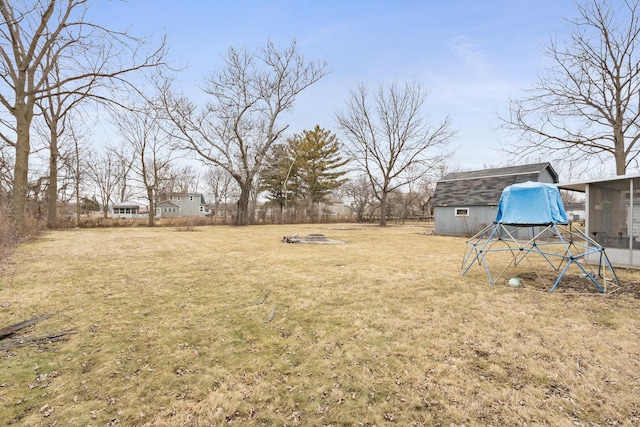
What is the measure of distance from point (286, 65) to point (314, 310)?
2244 centimetres

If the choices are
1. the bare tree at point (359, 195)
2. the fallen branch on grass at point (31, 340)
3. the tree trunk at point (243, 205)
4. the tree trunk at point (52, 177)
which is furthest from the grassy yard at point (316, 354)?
the bare tree at point (359, 195)

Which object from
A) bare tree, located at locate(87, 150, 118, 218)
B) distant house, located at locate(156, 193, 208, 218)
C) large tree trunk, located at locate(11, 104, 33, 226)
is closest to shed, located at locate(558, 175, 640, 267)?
large tree trunk, located at locate(11, 104, 33, 226)

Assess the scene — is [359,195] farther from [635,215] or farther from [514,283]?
[514,283]

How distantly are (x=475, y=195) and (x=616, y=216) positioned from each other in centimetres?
997

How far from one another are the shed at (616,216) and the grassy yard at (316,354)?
9.31 feet

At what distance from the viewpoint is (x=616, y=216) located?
6.89 m

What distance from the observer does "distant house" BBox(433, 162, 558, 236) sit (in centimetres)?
1552

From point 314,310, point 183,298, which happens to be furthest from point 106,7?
point 314,310

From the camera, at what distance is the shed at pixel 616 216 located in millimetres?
6594

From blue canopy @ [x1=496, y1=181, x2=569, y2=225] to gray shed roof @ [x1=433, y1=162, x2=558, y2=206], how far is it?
1104 centimetres

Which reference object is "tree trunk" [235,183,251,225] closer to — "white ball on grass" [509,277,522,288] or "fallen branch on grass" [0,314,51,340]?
"fallen branch on grass" [0,314,51,340]

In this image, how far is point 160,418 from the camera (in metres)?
1.87

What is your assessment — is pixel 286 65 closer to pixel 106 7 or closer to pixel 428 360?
pixel 106 7

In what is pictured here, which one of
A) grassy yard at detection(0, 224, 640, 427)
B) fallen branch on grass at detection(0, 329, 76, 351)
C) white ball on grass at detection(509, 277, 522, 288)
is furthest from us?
white ball on grass at detection(509, 277, 522, 288)
